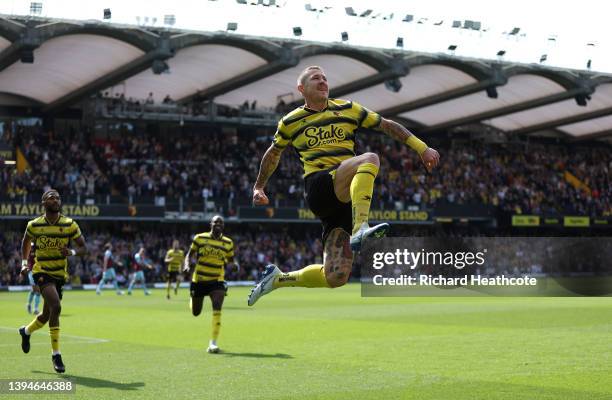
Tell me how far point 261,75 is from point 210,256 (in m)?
27.8

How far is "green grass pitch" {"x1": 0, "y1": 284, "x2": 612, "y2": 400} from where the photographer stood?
11375 millimetres

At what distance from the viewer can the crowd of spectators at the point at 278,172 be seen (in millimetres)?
45719

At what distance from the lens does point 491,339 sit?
17.3m

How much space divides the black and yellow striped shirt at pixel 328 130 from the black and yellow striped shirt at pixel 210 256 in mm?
8965

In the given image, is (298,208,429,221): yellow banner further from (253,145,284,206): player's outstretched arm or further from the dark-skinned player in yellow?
(253,145,284,206): player's outstretched arm

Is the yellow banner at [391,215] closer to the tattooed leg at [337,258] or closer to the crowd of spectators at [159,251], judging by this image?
the crowd of spectators at [159,251]

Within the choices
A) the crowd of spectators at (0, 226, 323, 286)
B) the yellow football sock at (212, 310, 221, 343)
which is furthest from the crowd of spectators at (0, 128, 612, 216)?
the yellow football sock at (212, 310, 221, 343)

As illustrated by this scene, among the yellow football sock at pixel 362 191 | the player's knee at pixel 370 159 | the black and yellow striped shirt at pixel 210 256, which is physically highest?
the player's knee at pixel 370 159

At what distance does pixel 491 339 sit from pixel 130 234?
32.4 meters

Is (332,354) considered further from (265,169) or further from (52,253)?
(265,169)

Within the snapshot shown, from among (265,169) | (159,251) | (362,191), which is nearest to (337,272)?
(362,191)

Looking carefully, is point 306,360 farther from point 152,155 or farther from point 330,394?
point 152,155

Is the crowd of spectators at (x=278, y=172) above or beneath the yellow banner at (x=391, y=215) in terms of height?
above

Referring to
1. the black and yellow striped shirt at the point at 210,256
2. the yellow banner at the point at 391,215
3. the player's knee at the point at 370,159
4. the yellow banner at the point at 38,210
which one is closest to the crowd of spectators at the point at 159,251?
the yellow banner at the point at 38,210
